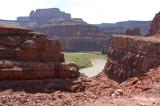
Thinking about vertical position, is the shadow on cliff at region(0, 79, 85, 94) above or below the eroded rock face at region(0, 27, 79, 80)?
below

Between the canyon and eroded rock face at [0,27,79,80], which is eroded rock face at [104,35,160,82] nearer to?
the canyon

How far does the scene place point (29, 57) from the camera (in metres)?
28.8

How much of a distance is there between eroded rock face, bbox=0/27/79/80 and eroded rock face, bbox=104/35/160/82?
794 inches

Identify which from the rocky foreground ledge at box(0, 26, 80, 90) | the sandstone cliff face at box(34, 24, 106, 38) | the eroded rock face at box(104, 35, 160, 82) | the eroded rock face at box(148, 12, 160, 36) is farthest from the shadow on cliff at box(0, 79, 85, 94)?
the sandstone cliff face at box(34, 24, 106, 38)

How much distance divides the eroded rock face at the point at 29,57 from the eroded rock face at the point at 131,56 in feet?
66.2

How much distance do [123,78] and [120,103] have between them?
34.6 m

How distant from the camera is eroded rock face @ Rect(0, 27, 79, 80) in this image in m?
27.3

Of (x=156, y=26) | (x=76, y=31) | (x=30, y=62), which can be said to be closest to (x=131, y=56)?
(x=156, y=26)

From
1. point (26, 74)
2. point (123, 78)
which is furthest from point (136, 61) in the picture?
point (26, 74)

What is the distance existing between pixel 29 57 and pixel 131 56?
28791 millimetres

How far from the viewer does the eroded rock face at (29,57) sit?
27.3 metres

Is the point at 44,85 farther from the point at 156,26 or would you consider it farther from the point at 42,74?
the point at 156,26

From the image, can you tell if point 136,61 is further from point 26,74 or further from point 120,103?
point 120,103

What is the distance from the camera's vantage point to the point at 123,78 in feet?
180
